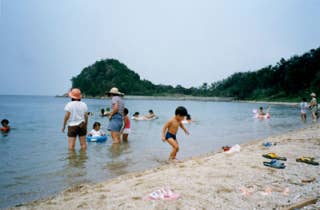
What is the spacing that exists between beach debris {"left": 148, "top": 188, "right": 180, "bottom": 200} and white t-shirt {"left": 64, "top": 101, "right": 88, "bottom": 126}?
4.23 meters

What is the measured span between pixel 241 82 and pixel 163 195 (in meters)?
118

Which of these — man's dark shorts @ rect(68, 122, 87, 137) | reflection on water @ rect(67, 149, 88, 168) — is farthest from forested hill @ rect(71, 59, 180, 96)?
man's dark shorts @ rect(68, 122, 87, 137)

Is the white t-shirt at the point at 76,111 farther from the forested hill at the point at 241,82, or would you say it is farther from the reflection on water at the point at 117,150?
the forested hill at the point at 241,82

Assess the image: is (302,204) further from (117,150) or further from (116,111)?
(117,150)

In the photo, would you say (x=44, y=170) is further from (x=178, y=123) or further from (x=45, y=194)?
(x=178, y=123)

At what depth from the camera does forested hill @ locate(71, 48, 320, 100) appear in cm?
7475

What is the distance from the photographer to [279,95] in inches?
3241

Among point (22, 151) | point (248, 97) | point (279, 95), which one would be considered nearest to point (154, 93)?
point (248, 97)

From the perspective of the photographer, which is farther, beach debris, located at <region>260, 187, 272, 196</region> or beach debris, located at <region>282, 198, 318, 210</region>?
beach debris, located at <region>260, 187, 272, 196</region>

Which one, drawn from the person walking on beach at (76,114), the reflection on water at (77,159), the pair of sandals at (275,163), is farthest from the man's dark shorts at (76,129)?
the pair of sandals at (275,163)

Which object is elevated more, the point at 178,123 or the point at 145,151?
the point at 178,123

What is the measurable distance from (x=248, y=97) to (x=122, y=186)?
4046 inches

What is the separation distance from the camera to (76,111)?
7527 mm

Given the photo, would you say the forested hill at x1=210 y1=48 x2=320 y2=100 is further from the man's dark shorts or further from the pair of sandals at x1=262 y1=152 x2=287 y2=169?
the man's dark shorts
